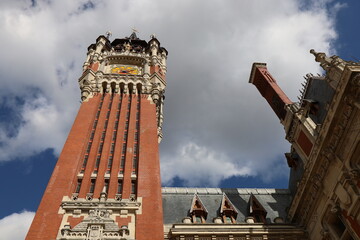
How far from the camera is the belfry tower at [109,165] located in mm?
24375

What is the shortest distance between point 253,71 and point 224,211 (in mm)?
18764

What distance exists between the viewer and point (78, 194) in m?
27.6

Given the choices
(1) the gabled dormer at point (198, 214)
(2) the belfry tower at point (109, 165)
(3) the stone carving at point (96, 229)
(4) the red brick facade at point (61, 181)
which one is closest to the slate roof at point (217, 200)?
(1) the gabled dormer at point (198, 214)

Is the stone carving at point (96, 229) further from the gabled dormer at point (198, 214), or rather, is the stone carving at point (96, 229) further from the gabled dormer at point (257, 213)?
the gabled dormer at point (257, 213)

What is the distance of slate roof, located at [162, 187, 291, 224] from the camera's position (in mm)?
31906

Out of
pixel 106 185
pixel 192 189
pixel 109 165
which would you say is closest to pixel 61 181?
pixel 106 185

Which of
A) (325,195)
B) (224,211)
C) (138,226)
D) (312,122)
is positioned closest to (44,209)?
(138,226)

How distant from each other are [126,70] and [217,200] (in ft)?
75.5

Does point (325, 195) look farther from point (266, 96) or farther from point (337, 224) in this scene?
point (266, 96)

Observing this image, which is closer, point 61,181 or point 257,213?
point 61,181

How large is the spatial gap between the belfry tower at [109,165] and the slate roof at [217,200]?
15.2ft

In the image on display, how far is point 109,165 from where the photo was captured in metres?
31.6

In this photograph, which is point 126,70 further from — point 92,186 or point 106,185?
point 92,186

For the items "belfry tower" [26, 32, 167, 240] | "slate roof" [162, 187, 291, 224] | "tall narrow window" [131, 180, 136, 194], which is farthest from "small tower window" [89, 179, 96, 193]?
"slate roof" [162, 187, 291, 224]
